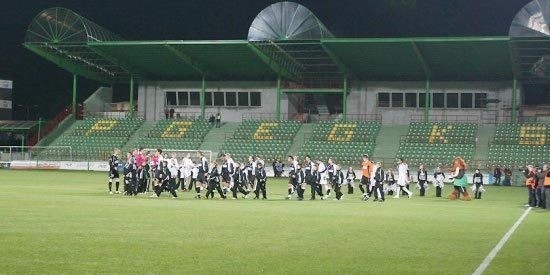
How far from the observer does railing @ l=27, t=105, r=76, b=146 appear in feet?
239

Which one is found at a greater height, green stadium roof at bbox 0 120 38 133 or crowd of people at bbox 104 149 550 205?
green stadium roof at bbox 0 120 38 133

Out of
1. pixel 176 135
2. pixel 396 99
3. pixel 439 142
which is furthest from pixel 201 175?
pixel 396 99

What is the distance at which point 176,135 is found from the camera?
69.1m

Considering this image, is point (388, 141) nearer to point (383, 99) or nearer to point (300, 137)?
point (383, 99)

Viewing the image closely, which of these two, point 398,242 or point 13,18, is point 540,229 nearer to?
point 398,242

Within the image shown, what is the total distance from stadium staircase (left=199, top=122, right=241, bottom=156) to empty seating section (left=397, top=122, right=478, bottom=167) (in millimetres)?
15155

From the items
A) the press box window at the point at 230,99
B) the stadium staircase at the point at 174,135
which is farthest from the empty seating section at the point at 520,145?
the stadium staircase at the point at 174,135

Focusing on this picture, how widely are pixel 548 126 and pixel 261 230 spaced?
49.7m

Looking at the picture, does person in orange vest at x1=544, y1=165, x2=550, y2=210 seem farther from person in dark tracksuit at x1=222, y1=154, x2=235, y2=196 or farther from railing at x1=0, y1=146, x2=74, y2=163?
railing at x1=0, y1=146, x2=74, y2=163

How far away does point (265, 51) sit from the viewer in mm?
63281

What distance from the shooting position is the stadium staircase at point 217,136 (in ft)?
217

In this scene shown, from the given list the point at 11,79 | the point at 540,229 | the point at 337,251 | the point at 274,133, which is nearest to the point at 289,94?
the point at 274,133

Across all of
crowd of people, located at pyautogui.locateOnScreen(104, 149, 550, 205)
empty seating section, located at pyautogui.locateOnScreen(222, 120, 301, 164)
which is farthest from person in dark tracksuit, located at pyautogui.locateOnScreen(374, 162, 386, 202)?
empty seating section, located at pyautogui.locateOnScreen(222, 120, 301, 164)

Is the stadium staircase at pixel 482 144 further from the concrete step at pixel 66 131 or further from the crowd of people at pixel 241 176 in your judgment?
the concrete step at pixel 66 131
